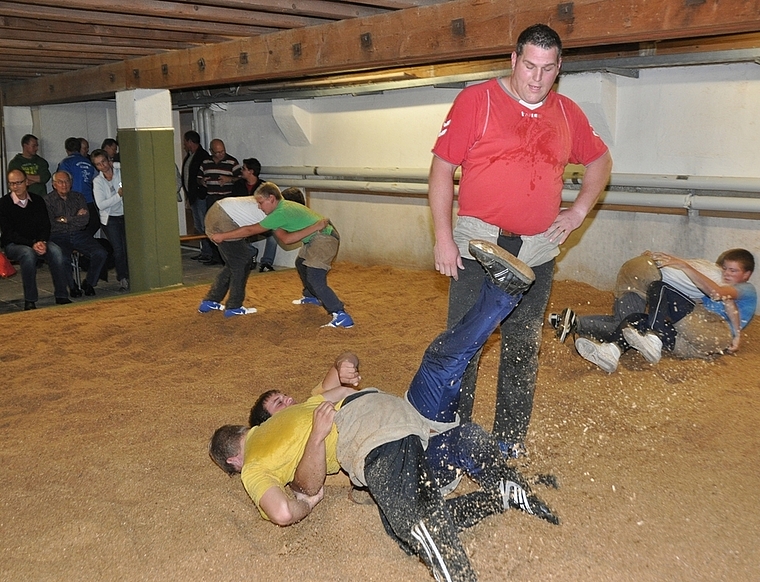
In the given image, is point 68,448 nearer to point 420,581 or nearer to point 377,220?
point 420,581

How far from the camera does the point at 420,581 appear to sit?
259 cm

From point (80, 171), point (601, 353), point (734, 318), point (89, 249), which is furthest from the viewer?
point (80, 171)

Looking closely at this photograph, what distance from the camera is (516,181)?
2.78 meters

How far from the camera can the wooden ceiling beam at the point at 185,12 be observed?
184 inches

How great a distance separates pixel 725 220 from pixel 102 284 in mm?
6570

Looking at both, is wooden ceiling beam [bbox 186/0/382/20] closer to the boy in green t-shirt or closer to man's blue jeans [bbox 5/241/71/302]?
the boy in green t-shirt

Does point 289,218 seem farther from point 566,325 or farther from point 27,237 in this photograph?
point 27,237

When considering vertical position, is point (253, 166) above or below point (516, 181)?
below

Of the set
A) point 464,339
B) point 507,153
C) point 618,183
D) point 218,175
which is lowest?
point 464,339

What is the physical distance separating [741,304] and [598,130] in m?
2.59

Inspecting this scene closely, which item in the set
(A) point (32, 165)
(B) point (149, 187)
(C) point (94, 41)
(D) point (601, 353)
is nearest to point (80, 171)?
(A) point (32, 165)

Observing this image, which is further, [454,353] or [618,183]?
[618,183]

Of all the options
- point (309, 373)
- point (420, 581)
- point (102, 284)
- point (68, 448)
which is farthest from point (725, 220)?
point (102, 284)

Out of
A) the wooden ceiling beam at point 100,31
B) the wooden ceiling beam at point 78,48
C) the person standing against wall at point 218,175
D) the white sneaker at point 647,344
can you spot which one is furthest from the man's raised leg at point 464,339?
the person standing against wall at point 218,175
